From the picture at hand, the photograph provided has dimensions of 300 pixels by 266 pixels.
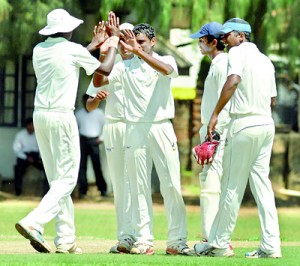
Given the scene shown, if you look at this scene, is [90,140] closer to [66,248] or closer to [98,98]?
[98,98]

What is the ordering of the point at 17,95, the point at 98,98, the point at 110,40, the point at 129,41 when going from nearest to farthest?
the point at 129,41 → the point at 110,40 → the point at 98,98 → the point at 17,95

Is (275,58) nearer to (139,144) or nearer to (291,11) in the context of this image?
(291,11)

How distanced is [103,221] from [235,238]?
3.72 metres

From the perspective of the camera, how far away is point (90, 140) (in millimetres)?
26578

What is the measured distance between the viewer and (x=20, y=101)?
29.6 meters

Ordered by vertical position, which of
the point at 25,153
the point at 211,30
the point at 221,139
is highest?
the point at 211,30

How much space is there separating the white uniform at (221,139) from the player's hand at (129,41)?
2.67ft

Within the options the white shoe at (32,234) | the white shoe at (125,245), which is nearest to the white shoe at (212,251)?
the white shoe at (125,245)

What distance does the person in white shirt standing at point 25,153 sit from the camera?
2720cm

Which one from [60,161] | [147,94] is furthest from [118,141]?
[60,161]

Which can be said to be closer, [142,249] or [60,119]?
[60,119]

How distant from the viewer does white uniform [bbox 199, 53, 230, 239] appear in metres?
Answer: 13.9

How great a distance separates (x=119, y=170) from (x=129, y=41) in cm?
141

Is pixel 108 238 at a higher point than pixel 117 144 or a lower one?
lower
